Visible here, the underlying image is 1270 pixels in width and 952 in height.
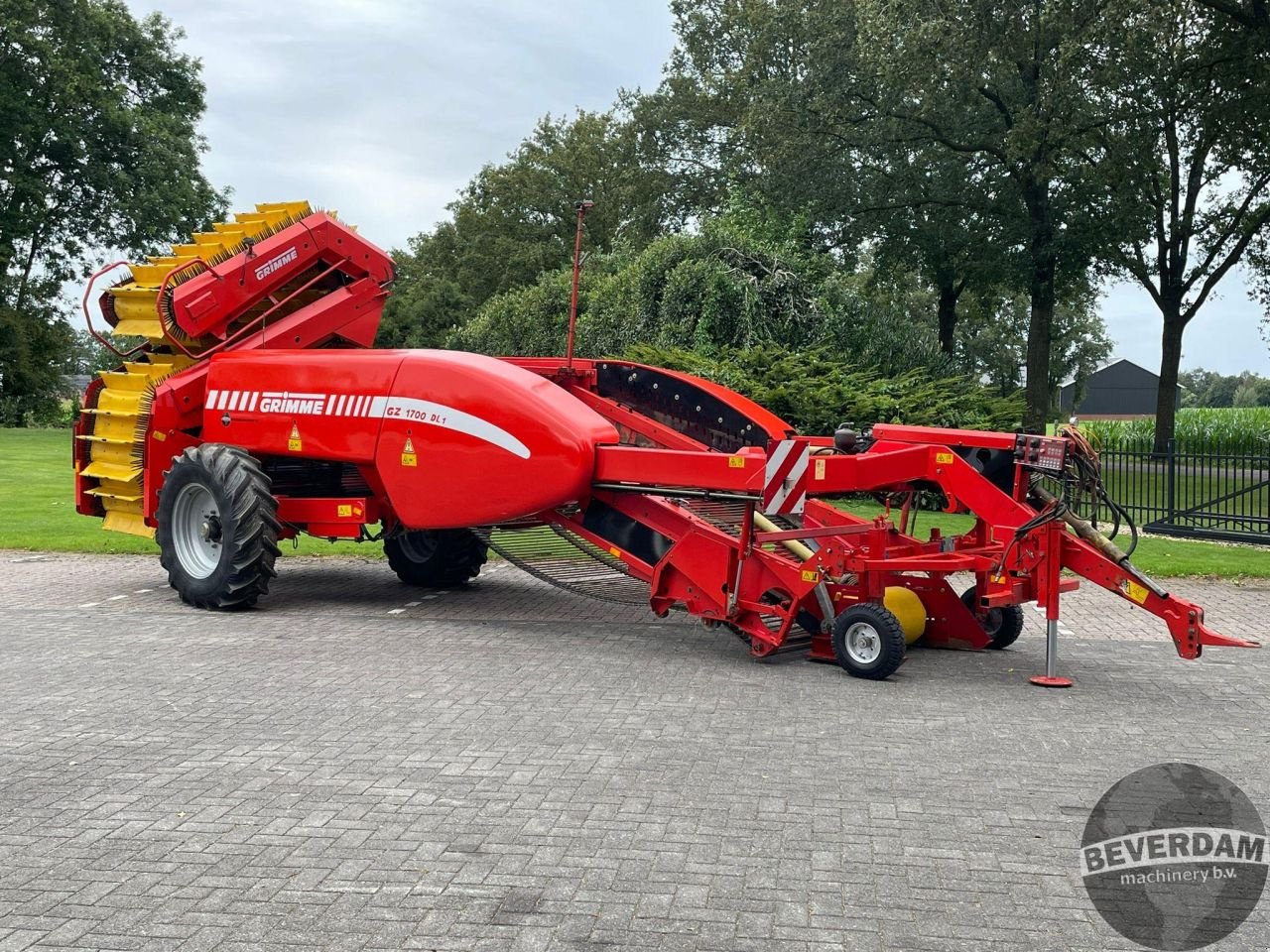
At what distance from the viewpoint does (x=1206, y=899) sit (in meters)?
4.30

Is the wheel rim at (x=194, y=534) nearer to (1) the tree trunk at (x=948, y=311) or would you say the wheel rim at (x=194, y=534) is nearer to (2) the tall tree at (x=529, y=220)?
(1) the tree trunk at (x=948, y=311)

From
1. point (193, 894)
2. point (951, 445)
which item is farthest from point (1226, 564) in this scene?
point (193, 894)

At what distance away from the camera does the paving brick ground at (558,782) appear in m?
4.07

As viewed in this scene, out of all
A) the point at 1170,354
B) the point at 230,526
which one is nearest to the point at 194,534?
the point at 230,526

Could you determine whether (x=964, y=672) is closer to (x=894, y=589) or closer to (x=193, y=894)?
(x=894, y=589)

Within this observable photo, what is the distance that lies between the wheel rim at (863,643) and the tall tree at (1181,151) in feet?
54.1

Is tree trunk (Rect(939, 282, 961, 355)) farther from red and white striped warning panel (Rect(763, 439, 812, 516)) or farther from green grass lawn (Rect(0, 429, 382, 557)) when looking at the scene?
red and white striped warning panel (Rect(763, 439, 812, 516))

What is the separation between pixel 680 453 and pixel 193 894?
4.93m

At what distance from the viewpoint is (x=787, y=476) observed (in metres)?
8.07

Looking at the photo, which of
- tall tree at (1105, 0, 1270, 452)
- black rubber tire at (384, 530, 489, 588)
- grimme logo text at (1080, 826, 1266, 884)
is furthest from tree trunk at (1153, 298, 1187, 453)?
grimme logo text at (1080, 826, 1266, 884)

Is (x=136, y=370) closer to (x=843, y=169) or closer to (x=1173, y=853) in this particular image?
(x=1173, y=853)

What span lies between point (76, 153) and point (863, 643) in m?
44.1

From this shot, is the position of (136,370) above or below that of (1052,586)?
above

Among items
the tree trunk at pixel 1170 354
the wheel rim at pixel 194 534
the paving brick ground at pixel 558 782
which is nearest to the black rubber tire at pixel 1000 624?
the paving brick ground at pixel 558 782
